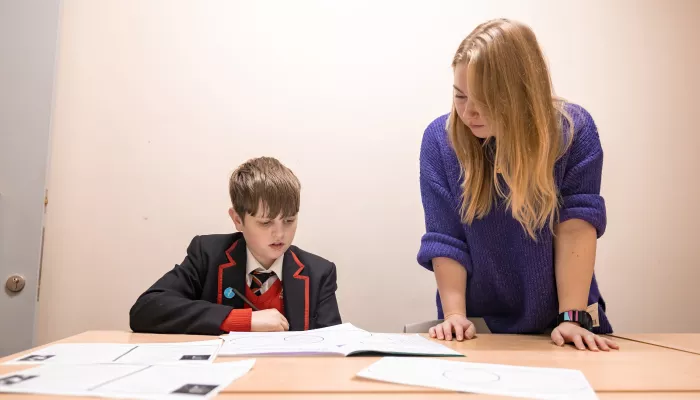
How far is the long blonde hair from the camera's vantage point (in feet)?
3.22

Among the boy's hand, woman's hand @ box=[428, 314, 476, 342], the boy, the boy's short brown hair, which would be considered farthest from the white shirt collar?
woman's hand @ box=[428, 314, 476, 342]

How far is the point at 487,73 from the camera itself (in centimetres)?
98

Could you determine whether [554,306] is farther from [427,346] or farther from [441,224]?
[427,346]

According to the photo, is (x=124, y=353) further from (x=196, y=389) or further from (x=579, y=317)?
(x=579, y=317)

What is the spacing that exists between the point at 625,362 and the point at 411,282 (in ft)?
3.07

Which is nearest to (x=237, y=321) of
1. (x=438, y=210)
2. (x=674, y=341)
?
(x=438, y=210)

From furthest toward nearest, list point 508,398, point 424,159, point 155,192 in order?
1. point 155,192
2. point 424,159
3. point 508,398

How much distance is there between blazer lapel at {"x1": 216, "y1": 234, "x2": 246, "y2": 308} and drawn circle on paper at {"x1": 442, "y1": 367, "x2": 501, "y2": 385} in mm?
726

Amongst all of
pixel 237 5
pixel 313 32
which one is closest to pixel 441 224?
pixel 313 32

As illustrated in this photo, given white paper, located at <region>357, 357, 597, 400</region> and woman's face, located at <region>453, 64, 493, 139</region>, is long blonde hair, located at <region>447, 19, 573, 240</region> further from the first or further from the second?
white paper, located at <region>357, 357, 597, 400</region>

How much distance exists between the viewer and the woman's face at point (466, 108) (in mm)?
1017

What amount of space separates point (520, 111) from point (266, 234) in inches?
24.5

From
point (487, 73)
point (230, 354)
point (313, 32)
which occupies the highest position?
point (313, 32)

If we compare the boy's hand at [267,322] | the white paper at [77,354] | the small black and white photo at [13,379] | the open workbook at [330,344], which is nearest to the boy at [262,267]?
the boy's hand at [267,322]
